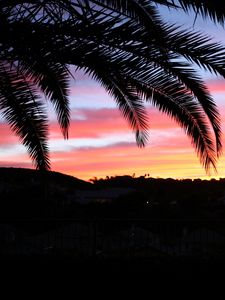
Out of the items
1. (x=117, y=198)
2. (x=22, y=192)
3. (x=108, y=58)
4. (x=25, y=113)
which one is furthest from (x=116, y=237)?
(x=117, y=198)

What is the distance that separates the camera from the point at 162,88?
7.10 meters

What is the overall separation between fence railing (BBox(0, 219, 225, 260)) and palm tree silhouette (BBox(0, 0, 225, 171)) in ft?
3.88

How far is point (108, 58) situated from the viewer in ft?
19.1

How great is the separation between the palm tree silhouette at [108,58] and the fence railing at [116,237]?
118 centimetres

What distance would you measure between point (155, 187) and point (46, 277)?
21.8 meters

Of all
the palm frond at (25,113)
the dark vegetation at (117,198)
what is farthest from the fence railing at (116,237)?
the dark vegetation at (117,198)

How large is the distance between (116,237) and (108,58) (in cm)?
366

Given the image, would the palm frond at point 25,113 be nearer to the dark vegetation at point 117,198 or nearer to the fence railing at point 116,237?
the fence railing at point 116,237

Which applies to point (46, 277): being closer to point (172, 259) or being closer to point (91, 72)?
point (172, 259)

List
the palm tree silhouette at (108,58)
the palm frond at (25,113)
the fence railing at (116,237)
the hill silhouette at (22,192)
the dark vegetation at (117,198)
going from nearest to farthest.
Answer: the palm tree silhouette at (108,58) → the palm frond at (25,113) → the fence railing at (116,237) → the dark vegetation at (117,198) → the hill silhouette at (22,192)

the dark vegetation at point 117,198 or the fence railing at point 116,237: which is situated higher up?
the dark vegetation at point 117,198

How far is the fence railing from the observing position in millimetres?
8398

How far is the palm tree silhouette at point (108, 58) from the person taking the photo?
5.56 meters

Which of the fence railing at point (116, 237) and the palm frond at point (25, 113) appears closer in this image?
the palm frond at point (25, 113)
